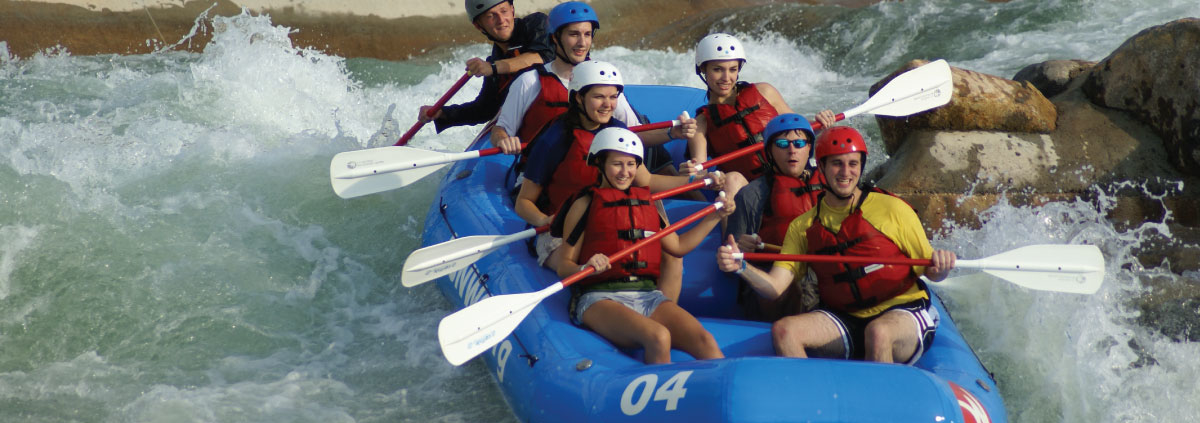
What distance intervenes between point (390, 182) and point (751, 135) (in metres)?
1.62

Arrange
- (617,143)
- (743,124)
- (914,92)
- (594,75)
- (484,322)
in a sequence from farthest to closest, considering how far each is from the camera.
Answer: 1. (914,92)
2. (743,124)
3. (594,75)
4. (617,143)
5. (484,322)

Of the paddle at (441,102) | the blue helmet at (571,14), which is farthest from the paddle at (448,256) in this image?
the paddle at (441,102)

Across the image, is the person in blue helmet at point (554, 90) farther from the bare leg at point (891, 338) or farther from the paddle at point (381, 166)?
the bare leg at point (891, 338)

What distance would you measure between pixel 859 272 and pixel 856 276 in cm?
2

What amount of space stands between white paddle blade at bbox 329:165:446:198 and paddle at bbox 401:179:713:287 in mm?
713

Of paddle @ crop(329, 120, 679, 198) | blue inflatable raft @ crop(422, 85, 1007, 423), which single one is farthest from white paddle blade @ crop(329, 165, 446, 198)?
blue inflatable raft @ crop(422, 85, 1007, 423)

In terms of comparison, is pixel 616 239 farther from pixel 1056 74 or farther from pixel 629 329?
pixel 1056 74

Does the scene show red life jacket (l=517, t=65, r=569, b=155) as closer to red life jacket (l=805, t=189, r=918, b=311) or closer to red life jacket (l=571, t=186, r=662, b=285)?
red life jacket (l=571, t=186, r=662, b=285)

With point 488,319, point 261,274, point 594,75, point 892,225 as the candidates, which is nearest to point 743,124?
point 594,75

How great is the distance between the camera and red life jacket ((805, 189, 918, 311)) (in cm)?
339

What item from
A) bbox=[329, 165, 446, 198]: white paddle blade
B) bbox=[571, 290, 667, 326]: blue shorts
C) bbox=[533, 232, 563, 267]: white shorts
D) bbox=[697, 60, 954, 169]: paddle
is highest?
bbox=[697, 60, 954, 169]: paddle

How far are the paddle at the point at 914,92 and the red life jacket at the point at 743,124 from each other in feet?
1.90

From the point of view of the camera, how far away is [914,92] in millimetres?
4848

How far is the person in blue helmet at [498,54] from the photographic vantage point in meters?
5.05
